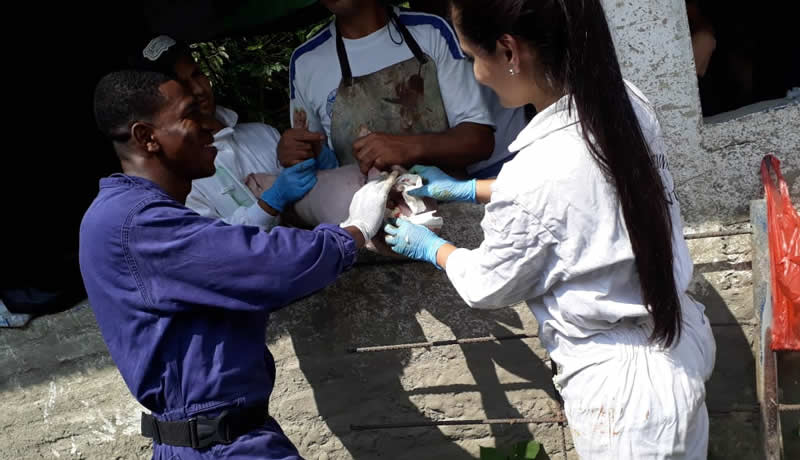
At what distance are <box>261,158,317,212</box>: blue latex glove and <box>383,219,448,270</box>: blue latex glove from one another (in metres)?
0.35

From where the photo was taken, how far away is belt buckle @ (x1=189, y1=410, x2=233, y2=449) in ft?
7.14

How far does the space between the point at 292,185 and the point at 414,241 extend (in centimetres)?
51

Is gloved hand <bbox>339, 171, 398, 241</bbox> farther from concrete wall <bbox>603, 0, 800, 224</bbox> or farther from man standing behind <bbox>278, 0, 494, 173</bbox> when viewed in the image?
concrete wall <bbox>603, 0, 800, 224</bbox>

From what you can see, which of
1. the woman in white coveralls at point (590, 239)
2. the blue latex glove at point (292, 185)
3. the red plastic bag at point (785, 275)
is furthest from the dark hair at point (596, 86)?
the blue latex glove at point (292, 185)

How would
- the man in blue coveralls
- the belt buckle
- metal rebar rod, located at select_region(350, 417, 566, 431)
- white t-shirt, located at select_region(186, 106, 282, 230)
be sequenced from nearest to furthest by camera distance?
Result: the man in blue coveralls
the belt buckle
white t-shirt, located at select_region(186, 106, 282, 230)
metal rebar rod, located at select_region(350, 417, 566, 431)

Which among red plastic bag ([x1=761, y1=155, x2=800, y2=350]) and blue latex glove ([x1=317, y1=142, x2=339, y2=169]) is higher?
blue latex glove ([x1=317, y1=142, x2=339, y2=169])

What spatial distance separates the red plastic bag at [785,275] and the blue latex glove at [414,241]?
3.38 feet

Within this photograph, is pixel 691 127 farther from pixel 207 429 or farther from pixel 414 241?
pixel 207 429

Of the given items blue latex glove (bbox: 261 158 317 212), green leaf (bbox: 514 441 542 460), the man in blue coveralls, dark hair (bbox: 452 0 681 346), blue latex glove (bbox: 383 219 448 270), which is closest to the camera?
dark hair (bbox: 452 0 681 346)

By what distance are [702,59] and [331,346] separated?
6.15 ft

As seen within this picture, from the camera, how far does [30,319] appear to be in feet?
10.6

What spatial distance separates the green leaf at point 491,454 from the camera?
123 inches

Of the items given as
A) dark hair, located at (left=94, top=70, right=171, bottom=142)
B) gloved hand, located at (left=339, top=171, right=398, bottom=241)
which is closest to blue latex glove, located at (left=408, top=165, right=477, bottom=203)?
gloved hand, located at (left=339, top=171, right=398, bottom=241)

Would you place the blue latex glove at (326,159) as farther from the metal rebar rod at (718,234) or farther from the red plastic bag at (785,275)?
the red plastic bag at (785,275)
